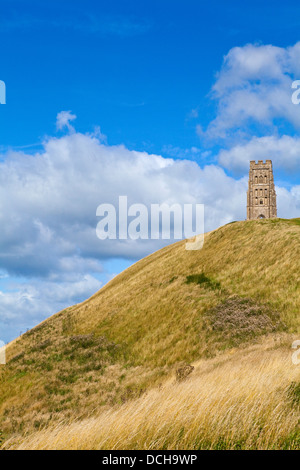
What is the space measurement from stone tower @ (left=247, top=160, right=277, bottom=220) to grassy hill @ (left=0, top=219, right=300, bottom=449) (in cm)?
5399

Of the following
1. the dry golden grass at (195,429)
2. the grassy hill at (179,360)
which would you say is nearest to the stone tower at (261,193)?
the grassy hill at (179,360)

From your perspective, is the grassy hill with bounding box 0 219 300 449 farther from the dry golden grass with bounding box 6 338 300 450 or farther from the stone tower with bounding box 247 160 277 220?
the stone tower with bounding box 247 160 277 220

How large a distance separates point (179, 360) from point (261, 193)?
275ft

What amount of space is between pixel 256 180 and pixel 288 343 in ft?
288

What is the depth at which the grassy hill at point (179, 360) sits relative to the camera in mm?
5809

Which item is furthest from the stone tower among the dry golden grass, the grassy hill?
the dry golden grass

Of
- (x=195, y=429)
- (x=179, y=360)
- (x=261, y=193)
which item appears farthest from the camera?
(x=261, y=193)

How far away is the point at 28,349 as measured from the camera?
35.0 m

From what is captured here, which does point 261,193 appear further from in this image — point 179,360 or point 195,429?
point 195,429

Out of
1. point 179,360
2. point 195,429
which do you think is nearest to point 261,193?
point 179,360

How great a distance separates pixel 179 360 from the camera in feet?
77.7

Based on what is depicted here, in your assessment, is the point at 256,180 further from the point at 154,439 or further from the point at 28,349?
the point at 154,439

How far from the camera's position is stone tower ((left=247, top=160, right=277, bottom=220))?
97.9m
